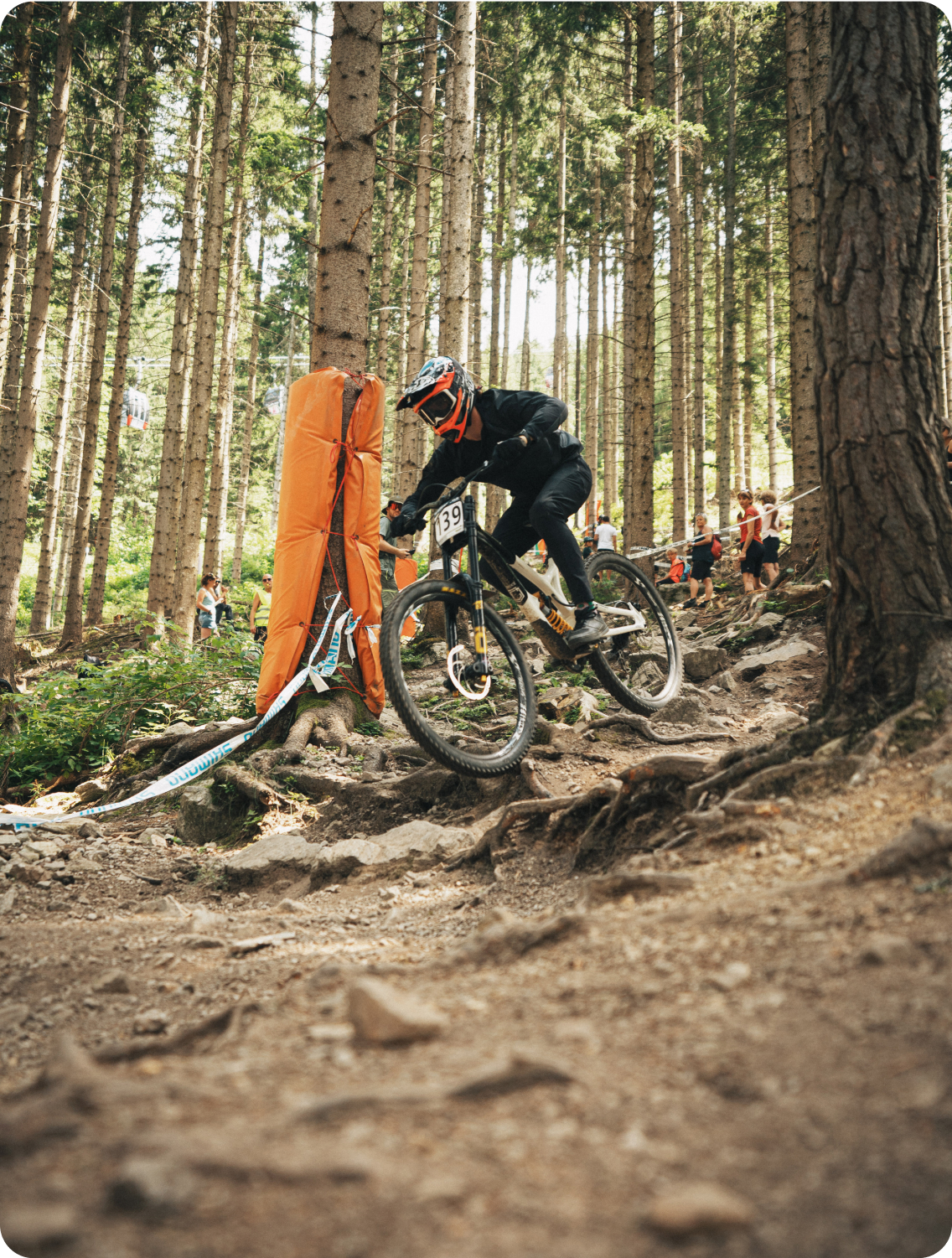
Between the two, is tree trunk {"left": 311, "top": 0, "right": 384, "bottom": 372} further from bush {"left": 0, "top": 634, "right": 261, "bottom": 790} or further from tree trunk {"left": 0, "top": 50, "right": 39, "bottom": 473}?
tree trunk {"left": 0, "top": 50, "right": 39, "bottom": 473}

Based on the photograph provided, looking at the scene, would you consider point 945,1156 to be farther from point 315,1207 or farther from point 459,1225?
point 315,1207

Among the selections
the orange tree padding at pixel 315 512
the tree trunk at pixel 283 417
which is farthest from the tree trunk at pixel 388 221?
the orange tree padding at pixel 315 512

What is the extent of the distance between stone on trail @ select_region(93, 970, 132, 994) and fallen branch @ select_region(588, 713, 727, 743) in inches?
130

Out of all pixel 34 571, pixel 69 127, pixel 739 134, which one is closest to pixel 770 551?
pixel 739 134

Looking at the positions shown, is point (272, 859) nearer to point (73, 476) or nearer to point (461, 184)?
point (461, 184)

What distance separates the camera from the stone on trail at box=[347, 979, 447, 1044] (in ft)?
5.53

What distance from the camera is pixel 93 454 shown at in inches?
735

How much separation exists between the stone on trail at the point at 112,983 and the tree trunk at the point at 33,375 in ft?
35.0

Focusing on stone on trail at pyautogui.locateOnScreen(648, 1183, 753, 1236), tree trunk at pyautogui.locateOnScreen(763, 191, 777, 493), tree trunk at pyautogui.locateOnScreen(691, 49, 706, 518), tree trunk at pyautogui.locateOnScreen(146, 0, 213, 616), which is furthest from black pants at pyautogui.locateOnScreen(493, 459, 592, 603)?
tree trunk at pyautogui.locateOnScreen(763, 191, 777, 493)

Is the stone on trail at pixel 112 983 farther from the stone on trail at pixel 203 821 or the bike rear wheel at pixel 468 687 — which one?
the stone on trail at pixel 203 821

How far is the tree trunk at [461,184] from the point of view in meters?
11.0

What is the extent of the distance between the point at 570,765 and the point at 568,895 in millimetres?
1710

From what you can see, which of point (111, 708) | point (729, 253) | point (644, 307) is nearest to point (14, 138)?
point (644, 307)

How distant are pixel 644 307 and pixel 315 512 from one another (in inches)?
382
